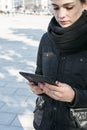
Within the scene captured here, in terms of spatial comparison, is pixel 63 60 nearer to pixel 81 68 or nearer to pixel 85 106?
pixel 81 68

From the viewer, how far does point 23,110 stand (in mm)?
4980

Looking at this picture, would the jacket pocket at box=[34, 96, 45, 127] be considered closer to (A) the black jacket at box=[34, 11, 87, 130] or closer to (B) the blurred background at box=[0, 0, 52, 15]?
(A) the black jacket at box=[34, 11, 87, 130]

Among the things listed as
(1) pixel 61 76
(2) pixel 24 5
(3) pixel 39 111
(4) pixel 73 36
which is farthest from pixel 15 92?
(2) pixel 24 5

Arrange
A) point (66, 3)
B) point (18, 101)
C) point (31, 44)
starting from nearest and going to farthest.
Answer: point (66, 3)
point (18, 101)
point (31, 44)

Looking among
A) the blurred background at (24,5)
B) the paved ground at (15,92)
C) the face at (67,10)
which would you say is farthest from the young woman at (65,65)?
the blurred background at (24,5)

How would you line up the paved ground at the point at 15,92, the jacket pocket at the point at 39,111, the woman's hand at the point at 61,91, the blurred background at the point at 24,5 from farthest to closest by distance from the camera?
the blurred background at the point at 24,5, the paved ground at the point at 15,92, the jacket pocket at the point at 39,111, the woman's hand at the point at 61,91

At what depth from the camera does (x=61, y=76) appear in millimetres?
2021

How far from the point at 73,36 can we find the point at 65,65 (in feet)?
0.60

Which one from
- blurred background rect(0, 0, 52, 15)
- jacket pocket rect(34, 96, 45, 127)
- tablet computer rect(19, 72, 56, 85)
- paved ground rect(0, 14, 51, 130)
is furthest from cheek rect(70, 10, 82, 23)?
blurred background rect(0, 0, 52, 15)

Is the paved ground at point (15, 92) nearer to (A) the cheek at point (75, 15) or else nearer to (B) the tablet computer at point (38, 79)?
(B) the tablet computer at point (38, 79)

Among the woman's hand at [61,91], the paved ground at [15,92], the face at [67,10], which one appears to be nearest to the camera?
the woman's hand at [61,91]

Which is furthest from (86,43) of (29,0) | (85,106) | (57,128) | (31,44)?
(29,0)

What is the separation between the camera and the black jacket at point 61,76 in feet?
6.41

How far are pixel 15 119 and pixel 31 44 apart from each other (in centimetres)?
674
